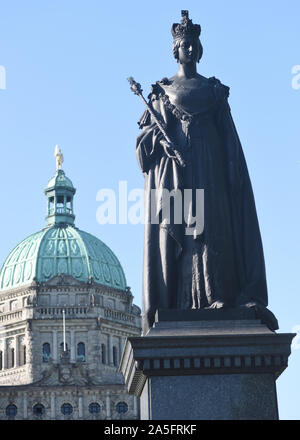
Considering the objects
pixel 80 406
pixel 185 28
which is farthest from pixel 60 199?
pixel 185 28

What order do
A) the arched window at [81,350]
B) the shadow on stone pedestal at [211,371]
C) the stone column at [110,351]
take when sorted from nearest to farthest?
the shadow on stone pedestal at [211,371]
the arched window at [81,350]
the stone column at [110,351]

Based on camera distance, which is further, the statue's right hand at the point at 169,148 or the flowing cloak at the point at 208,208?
the statue's right hand at the point at 169,148

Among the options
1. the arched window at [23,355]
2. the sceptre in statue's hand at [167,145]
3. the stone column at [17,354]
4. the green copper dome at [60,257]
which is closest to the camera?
the sceptre in statue's hand at [167,145]

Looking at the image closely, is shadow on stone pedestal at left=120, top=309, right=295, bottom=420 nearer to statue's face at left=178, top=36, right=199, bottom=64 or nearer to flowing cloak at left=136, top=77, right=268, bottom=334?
flowing cloak at left=136, top=77, right=268, bottom=334

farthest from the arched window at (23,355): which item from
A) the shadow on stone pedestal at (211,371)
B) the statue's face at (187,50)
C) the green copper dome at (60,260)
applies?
the shadow on stone pedestal at (211,371)

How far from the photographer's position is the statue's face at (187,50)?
1347 cm

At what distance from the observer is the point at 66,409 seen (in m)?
98.9

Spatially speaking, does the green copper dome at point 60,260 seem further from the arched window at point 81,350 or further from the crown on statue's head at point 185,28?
the crown on statue's head at point 185,28

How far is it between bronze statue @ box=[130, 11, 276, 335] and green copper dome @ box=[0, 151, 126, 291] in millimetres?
95921

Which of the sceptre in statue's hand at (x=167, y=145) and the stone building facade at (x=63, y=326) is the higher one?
the stone building facade at (x=63, y=326)

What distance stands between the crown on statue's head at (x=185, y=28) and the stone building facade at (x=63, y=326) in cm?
8583

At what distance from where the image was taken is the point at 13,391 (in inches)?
3903

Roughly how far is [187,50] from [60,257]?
98.6 metres

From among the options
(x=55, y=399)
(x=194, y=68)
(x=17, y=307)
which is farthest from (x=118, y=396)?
(x=194, y=68)
